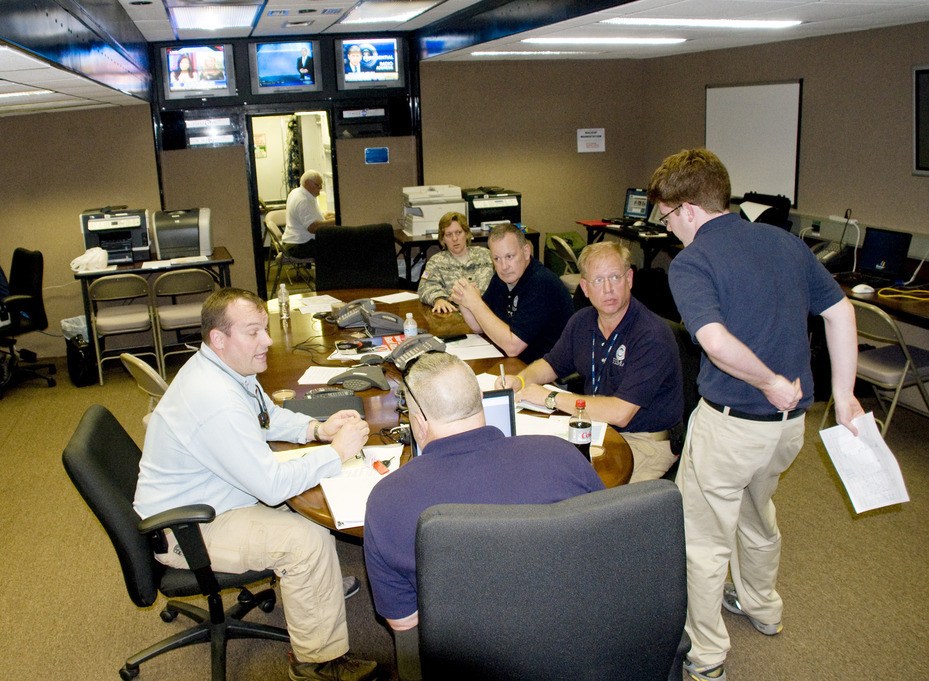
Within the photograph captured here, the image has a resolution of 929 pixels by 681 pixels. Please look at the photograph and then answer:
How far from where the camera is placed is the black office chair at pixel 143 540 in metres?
2.28

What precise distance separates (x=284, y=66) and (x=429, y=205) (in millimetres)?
1801

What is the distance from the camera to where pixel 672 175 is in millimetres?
2334

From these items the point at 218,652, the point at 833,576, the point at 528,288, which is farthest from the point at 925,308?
the point at 218,652

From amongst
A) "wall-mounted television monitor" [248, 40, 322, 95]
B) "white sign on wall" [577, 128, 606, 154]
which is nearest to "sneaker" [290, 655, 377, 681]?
"wall-mounted television monitor" [248, 40, 322, 95]

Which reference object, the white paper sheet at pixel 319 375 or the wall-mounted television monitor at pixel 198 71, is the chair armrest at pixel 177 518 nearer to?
the white paper sheet at pixel 319 375

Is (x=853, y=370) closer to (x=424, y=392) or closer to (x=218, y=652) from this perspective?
(x=424, y=392)

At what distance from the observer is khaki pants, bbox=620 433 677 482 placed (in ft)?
9.28

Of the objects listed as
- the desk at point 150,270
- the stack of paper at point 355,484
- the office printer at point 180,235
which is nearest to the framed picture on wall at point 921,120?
the stack of paper at point 355,484

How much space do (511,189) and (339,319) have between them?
405 centimetres

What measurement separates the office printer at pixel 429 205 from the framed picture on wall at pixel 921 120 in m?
3.49

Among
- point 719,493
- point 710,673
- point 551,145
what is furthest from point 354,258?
point 710,673

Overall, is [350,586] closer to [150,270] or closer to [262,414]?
[262,414]

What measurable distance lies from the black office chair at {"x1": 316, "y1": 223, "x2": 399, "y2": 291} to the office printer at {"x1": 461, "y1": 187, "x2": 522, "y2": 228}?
5.89ft

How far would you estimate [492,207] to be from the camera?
724 cm
